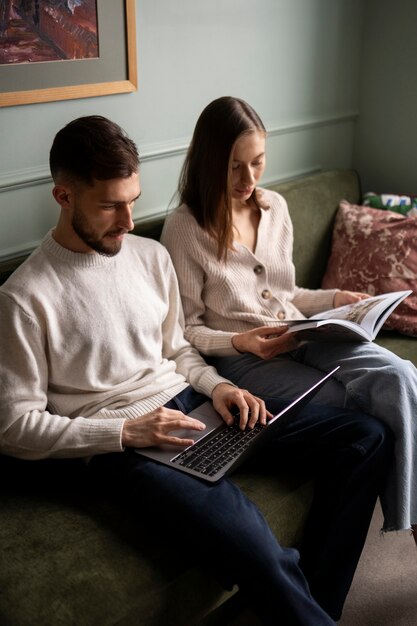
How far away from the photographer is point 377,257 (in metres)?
2.63

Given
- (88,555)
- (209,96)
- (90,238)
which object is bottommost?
(88,555)

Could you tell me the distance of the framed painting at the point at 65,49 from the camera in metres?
1.93

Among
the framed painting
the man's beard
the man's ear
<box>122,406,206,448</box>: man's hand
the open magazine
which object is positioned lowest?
<box>122,406,206,448</box>: man's hand

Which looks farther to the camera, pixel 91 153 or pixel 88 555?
pixel 91 153

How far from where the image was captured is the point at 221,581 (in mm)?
1504

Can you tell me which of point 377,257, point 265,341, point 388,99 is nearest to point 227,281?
point 265,341

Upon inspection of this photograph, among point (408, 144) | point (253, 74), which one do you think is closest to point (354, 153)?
point (408, 144)

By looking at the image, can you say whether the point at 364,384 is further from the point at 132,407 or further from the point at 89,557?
the point at 89,557

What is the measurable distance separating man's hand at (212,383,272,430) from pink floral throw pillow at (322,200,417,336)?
2.95ft

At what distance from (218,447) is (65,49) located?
1.12m

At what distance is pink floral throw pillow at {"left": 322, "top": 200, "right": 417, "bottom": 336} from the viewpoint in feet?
8.45

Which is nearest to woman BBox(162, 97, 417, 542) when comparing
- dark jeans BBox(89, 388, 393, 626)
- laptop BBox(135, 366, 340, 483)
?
dark jeans BBox(89, 388, 393, 626)

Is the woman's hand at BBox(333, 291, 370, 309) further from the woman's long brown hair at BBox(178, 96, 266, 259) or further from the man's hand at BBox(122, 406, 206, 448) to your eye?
the man's hand at BBox(122, 406, 206, 448)

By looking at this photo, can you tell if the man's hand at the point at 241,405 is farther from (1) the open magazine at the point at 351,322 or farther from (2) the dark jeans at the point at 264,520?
(1) the open magazine at the point at 351,322
